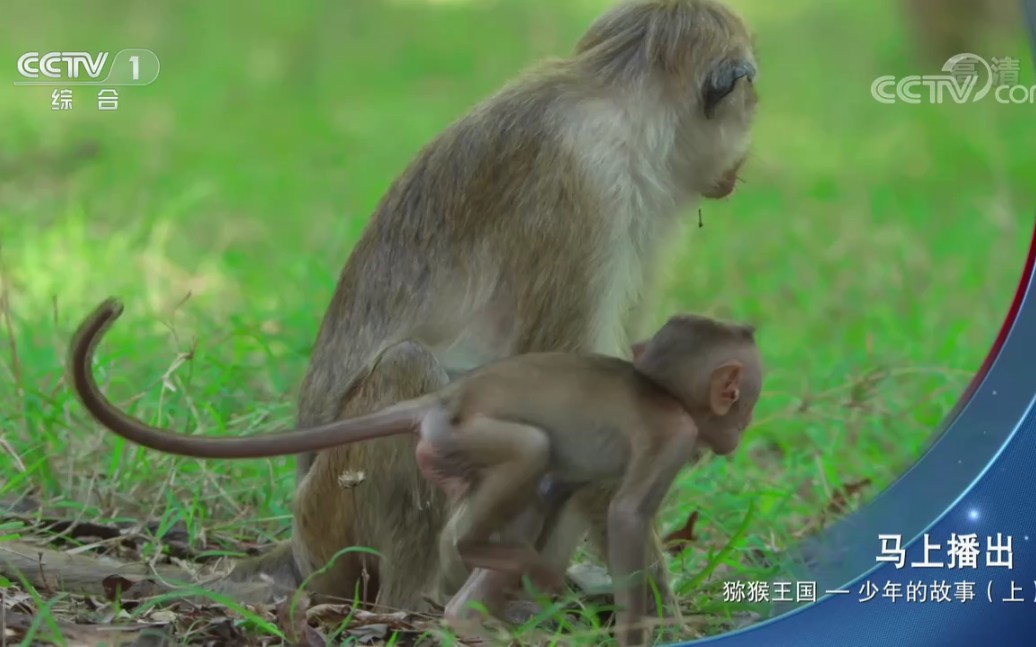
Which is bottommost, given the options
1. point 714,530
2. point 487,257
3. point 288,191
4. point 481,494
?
point 714,530

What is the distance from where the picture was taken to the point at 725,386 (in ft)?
13.8

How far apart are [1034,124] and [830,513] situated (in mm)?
3427

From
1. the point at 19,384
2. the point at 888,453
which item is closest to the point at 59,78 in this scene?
the point at 19,384

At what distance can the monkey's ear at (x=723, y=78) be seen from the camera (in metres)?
4.67

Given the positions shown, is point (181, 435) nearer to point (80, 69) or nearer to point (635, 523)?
point (635, 523)

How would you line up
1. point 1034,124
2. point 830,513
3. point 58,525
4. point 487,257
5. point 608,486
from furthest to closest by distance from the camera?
point 1034,124, point 830,513, point 58,525, point 487,257, point 608,486

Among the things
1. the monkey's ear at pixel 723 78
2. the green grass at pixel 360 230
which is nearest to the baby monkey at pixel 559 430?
the green grass at pixel 360 230

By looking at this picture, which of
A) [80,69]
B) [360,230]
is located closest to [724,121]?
[80,69]

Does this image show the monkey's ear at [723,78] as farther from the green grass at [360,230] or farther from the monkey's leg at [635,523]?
the monkey's leg at [635,523]

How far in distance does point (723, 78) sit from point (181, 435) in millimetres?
1925

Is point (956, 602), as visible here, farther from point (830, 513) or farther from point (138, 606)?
point (138, 606)

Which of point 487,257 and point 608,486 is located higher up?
point 487,257

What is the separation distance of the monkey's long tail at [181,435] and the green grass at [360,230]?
1.26 meters

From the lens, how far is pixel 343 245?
8289 millimetres
